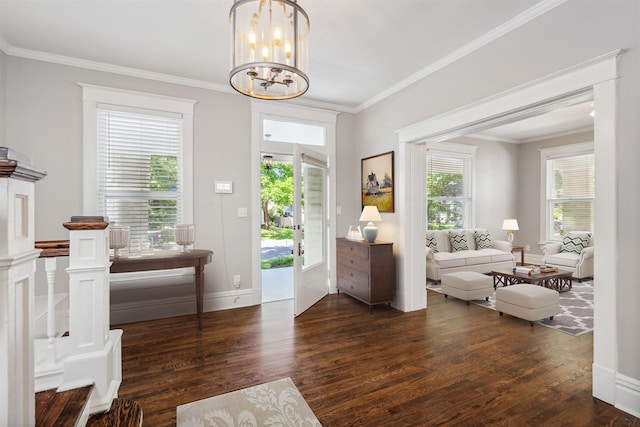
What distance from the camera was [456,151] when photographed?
253 inches

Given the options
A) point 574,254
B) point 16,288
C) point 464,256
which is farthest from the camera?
point 574,254

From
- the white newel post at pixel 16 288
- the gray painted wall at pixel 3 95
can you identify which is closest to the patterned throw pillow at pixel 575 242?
the white newel post at pixel 16 288

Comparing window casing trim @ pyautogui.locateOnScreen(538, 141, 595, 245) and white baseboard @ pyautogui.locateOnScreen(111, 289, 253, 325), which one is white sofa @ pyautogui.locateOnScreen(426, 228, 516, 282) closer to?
window casing trim @ pyautogui.locateOnScreen(538, 141, 595, 245)

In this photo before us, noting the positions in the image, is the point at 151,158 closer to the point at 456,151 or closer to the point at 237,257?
the point at 237,257

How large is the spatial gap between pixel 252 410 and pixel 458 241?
16.4 feet

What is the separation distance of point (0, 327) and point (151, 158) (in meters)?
3.15

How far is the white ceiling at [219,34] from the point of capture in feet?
7.85

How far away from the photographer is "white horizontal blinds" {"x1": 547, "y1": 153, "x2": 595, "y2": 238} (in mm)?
6121

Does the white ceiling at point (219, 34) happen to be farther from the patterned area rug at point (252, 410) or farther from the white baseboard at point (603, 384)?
the patterned area rug at point (252, 410)

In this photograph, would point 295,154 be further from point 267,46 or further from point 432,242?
point 432,242

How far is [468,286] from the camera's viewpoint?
4105mm

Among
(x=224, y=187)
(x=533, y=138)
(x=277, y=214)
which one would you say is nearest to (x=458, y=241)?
(x=533, y=138)

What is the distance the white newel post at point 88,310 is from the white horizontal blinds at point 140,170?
233cm

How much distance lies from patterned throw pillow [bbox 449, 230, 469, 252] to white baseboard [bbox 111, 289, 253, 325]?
153 inches
